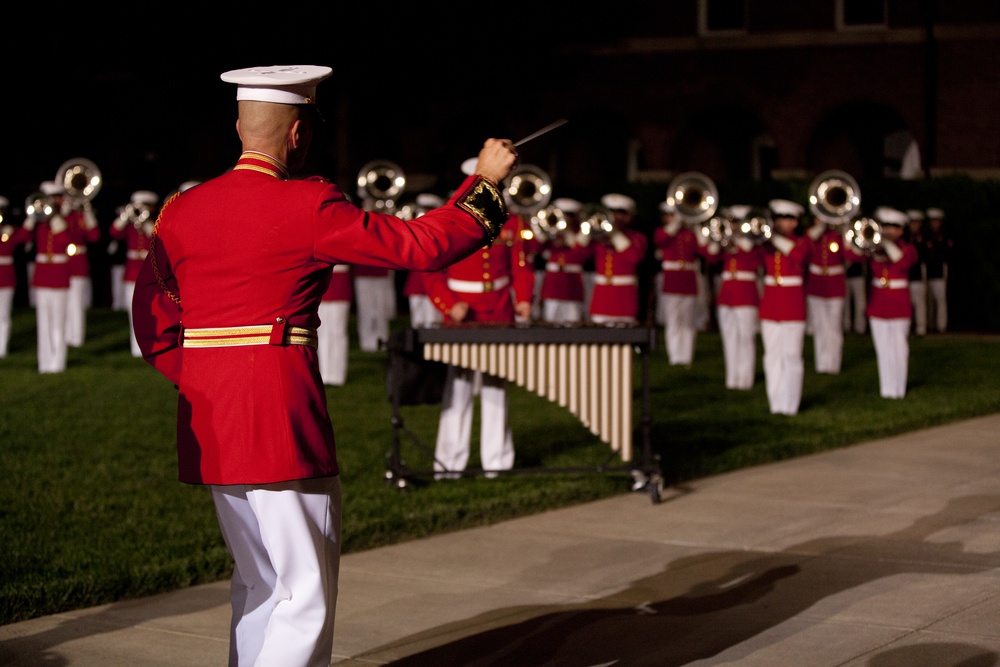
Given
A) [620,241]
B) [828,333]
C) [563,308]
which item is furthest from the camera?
[563,308]

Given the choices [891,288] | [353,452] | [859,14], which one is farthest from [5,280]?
[859,14]

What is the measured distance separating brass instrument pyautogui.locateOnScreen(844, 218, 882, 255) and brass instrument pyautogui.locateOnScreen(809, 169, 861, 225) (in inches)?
41.9

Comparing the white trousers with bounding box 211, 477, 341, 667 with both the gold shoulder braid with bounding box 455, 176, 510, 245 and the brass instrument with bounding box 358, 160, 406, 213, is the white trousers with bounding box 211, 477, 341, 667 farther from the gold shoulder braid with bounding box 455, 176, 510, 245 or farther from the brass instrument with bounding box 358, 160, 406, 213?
the brass instrument with bounding box 358, 160, 406, 213

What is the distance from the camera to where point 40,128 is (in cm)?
3325

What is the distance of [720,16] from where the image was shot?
31250mm

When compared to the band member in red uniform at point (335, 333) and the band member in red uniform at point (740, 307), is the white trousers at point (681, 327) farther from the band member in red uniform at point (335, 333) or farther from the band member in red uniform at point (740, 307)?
the band member in red uniform at point (335, 333)

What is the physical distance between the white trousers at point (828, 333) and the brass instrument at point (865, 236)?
1472 millimetres

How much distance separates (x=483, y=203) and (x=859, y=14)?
1090 inches

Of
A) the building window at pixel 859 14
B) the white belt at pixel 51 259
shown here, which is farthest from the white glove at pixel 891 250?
the building window at pixel 859 14

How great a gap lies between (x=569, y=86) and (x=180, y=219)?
27.8m

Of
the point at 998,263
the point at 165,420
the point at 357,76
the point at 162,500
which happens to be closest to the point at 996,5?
the point at 998,263

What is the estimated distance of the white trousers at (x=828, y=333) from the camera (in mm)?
16766

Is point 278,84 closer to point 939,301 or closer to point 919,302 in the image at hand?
point 919,302

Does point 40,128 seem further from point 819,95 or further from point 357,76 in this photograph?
point 819,95
